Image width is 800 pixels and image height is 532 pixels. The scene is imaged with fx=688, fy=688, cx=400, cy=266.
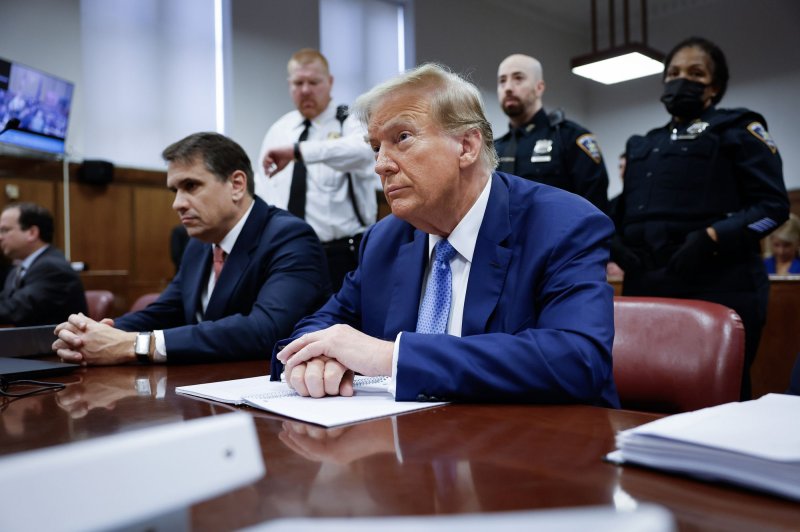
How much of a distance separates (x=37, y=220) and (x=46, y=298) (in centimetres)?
102

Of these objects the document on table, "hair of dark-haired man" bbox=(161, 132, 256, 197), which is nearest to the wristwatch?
the document on table

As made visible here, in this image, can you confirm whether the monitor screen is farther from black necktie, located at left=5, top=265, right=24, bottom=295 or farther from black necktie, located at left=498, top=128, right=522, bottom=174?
black necktie, located at left=498, top=128, right=522, bottom=174

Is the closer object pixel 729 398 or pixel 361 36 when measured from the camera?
pixel 729 398

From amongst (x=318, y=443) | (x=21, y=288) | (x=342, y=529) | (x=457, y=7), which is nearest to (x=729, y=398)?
(x=318, y=443)

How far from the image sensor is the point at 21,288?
3.78 metres

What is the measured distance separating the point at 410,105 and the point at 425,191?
A: 18 cm

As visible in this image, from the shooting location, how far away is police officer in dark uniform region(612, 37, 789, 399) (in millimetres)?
2355

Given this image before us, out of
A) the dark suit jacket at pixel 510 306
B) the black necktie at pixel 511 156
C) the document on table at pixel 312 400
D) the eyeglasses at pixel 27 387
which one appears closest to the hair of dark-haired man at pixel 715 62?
the black necktie at pixel 511 156

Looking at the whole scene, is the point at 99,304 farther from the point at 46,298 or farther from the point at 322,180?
the point at 322,180

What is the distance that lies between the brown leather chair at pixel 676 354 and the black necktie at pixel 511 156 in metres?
1.78

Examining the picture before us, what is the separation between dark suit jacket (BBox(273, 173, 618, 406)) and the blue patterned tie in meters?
0.02

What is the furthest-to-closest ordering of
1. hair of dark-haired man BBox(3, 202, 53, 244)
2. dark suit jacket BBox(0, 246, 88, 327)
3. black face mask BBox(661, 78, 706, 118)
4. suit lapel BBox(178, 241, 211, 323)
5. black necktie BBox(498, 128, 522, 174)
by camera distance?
hair of dark-haired man BBox(3, 202, 53, 244) → dark suit jacket BBox(0, 246, 88, 327) → black necktie BBox(498, 128, 522, 174) → black face mask BBox(661, 78, 706, 118) → suit lapel BBox(178, 241, 211, 323)

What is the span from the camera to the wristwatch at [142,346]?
5.17 feet

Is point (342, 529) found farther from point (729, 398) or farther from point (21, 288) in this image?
point (21, 288)
